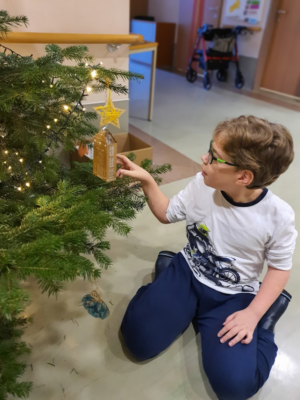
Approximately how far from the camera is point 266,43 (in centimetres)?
431

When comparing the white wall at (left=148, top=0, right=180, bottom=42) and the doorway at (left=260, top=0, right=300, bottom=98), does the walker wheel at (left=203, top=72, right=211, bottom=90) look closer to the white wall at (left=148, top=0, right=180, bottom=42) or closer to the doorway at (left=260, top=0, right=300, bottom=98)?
the doorway at (left=260, top=0, right=300, bottom=98)

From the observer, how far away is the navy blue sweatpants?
0.94m

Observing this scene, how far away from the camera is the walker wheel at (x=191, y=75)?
4781 millimetres

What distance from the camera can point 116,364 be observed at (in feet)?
3.55

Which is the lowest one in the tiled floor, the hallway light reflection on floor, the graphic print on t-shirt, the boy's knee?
the tiled floor

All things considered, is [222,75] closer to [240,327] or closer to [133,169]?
[133,169]

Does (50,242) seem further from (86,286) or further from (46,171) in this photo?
(86,286)

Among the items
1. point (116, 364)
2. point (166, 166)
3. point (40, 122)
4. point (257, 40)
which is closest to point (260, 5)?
point (257, 40)

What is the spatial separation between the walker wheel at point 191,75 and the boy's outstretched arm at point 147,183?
4.15m

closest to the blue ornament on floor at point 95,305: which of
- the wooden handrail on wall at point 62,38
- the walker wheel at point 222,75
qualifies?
the wooden handrail on wall at point 62,38

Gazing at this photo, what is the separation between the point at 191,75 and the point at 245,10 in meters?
1.08

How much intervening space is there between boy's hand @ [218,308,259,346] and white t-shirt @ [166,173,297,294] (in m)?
0.11

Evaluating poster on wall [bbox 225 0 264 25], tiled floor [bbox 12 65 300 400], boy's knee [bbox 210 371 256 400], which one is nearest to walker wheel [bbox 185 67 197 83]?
poster on wall [bbox 225 0 264 25]

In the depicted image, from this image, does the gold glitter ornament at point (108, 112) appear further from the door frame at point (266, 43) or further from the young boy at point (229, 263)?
the door frame at point (266, 43)
